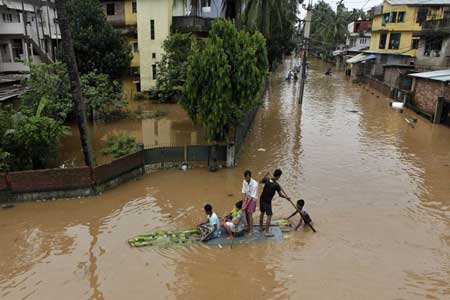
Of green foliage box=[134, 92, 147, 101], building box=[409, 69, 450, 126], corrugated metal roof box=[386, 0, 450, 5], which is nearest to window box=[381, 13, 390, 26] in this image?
corrugated metal roof box=[386, 0, 450, 5]

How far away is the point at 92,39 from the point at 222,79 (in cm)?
1461

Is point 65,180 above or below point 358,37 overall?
below

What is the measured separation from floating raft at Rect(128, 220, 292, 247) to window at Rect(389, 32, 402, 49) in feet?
137

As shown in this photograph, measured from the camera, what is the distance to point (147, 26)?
26.7 m

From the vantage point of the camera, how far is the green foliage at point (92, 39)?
75.3 ft

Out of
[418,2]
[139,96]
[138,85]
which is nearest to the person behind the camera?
[139,96]

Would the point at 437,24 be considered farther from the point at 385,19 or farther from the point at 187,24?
the point at 187,24

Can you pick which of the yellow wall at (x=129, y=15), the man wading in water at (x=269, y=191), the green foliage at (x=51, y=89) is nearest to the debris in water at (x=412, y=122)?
the man wading in water at (x=269, y=191)

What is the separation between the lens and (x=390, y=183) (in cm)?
1291

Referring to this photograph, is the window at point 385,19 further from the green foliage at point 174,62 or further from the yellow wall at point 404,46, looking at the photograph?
the green foliage at point 174,62

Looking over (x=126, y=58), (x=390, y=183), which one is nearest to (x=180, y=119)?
(x=126, y=58)

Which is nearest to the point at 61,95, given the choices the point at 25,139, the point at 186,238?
the point at 25,139

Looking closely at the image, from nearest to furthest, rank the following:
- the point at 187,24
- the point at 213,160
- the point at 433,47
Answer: the point at 213,160 → the point at 187,24 → the point at 433,47

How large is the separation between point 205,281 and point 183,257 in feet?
3.21
